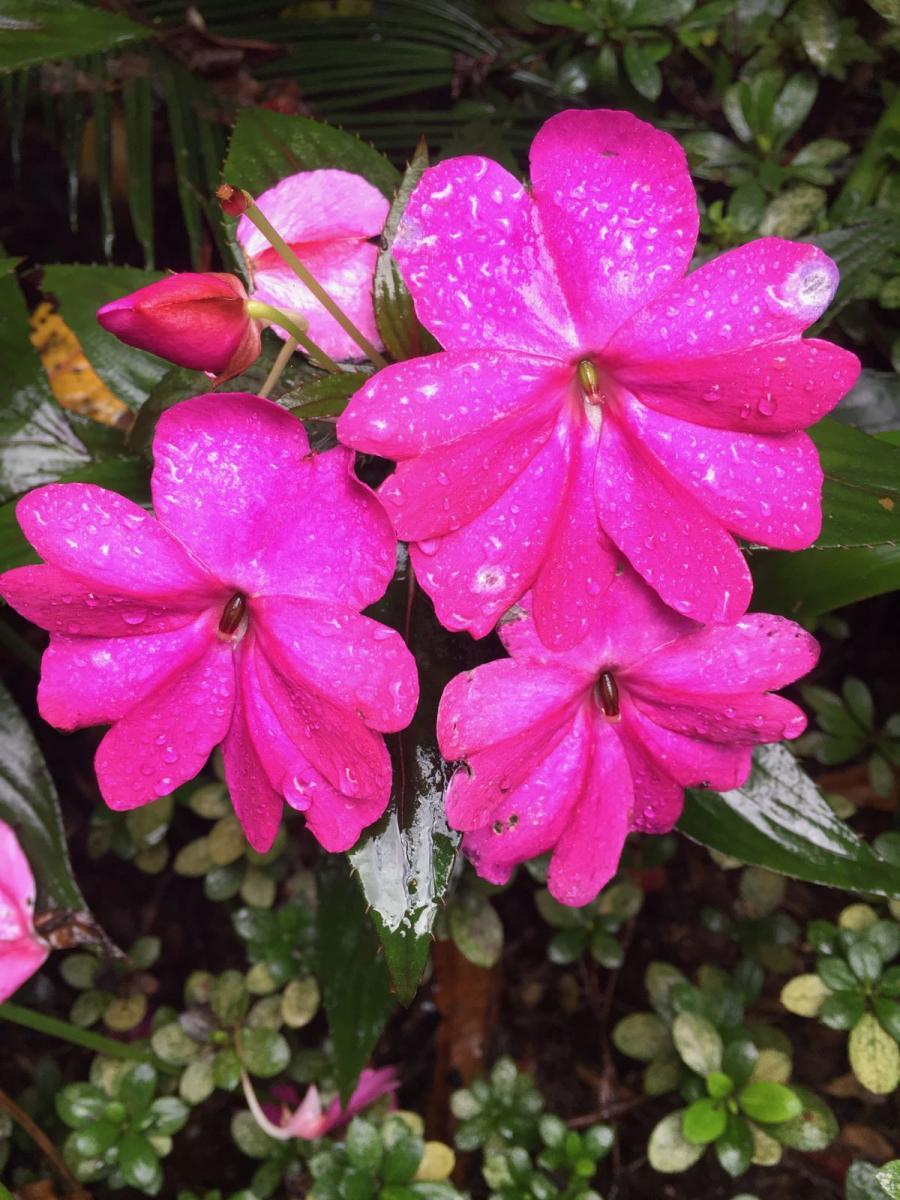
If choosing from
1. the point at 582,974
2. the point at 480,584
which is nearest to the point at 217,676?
the point at 480,584

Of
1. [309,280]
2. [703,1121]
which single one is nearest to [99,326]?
[309,280]

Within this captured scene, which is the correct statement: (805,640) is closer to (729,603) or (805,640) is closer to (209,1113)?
(729,603)

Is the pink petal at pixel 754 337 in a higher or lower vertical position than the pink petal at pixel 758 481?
higher

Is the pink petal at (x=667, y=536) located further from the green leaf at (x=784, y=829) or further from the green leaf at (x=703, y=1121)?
the green leaf at (x=703, y=1121)

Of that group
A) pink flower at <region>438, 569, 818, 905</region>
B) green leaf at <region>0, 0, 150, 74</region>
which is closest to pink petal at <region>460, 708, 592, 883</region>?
pink flower at <region>438, 569, 818, 905</region>

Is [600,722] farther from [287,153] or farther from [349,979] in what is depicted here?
[287,153]

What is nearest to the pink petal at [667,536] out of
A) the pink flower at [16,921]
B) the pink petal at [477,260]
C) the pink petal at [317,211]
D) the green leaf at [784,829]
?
the pink petal at [477,260]
